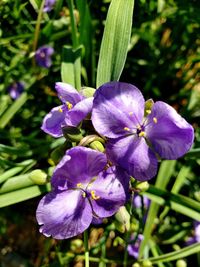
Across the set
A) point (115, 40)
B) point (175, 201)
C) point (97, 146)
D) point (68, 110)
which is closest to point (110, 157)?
point (97, 146)

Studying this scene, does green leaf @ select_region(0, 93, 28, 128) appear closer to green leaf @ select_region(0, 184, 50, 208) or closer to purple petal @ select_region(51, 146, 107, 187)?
green leaf @ select_region(0, 184, 50, 208)

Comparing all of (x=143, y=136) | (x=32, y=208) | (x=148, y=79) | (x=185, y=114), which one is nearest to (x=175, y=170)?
(x=185, y=114)

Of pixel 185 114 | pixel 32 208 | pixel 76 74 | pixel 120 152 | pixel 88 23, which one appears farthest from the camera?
pixel 32 208

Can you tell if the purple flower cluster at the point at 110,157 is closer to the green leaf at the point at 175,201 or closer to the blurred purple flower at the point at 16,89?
the green leaf at the point at 175,201

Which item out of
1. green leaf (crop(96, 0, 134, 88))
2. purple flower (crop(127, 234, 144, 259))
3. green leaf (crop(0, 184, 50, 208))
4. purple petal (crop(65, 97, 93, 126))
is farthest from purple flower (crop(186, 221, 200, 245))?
purple petal (crop(65, 97, 93, 126))

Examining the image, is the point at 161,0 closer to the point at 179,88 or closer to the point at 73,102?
the point at 179,88

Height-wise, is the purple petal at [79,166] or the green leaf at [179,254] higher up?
the purple petal at [79,166]

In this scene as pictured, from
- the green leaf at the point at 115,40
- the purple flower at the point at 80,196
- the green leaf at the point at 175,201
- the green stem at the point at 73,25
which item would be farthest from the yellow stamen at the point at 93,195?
the green stem at the point at 73,25
